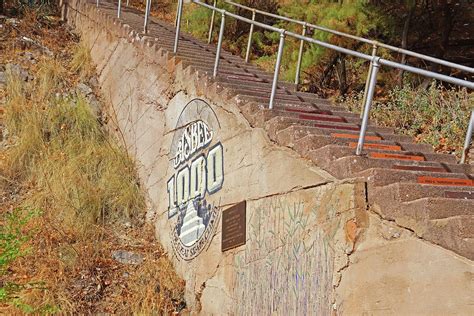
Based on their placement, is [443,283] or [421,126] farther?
[421,126]

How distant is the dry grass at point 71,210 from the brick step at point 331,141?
8.49 ft

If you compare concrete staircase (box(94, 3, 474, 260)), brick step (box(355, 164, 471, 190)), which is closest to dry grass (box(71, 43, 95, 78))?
concrete staircase (box(94, 3, 474, 260))

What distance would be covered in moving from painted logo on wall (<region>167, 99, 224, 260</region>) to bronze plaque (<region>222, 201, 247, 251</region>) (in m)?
0.27

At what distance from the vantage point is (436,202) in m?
3.58

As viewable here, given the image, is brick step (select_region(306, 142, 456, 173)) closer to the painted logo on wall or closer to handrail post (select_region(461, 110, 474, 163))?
handrail post (select_region(461, 110, 474, 163))

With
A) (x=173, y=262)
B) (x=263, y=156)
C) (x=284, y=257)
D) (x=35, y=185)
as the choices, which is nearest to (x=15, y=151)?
(x=35, y=185)

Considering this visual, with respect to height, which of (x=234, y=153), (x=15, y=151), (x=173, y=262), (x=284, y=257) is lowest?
(x=173, y=262)

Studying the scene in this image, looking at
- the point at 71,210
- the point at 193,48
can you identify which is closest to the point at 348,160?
the point at 71,210

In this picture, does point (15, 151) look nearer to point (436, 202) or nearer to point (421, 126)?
point (421, 126)

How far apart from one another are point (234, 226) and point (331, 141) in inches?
57.2

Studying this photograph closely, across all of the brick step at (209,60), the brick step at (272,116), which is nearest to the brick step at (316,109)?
the brick step at (272,116)

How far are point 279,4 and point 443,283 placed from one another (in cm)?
1047

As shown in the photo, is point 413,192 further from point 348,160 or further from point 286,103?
point 286,103

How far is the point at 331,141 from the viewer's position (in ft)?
16.4
